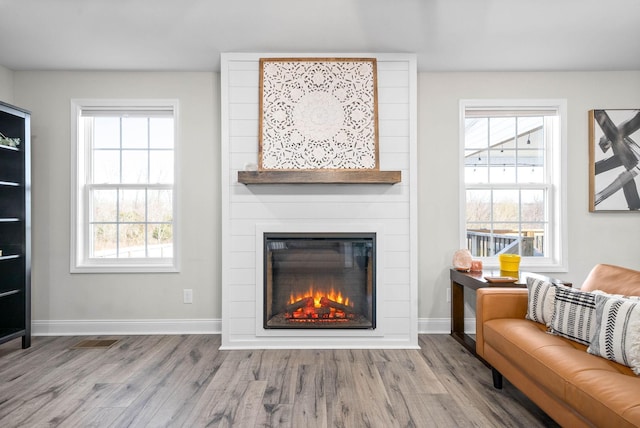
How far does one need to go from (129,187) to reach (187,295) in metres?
1.20

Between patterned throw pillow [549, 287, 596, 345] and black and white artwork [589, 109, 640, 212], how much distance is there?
1986 millimetres

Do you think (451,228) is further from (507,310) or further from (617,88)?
(617,88)

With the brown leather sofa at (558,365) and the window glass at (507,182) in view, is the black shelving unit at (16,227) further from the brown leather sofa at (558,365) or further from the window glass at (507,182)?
the window glass at (507,182)

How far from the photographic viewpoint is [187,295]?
3.50 metres

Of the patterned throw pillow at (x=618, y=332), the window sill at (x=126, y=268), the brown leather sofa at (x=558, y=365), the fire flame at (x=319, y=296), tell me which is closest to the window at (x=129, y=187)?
the window sill at (x=126, y=268)

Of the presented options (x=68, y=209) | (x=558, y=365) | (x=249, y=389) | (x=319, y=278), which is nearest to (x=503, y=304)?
(x=558, y=365)

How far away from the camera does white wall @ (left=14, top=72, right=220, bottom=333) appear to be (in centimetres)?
349

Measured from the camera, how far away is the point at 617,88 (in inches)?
140

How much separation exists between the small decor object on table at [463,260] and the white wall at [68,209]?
7.31 ft

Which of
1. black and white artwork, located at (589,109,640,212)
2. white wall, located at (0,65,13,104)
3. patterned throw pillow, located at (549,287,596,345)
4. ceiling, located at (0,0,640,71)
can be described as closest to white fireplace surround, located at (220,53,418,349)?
ceiling, located at (0,0,640,71)

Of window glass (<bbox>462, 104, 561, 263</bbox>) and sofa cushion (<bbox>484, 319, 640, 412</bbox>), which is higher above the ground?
window glass (<bbox>462, 104, 561, 263</bbox>)

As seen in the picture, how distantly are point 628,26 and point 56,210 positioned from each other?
5021 millimetres

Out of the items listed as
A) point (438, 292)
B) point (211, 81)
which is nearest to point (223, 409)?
point (438, 292)

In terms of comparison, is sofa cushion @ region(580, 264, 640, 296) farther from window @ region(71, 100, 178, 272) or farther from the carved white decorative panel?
window @ region(71, 100, 178, 272)
